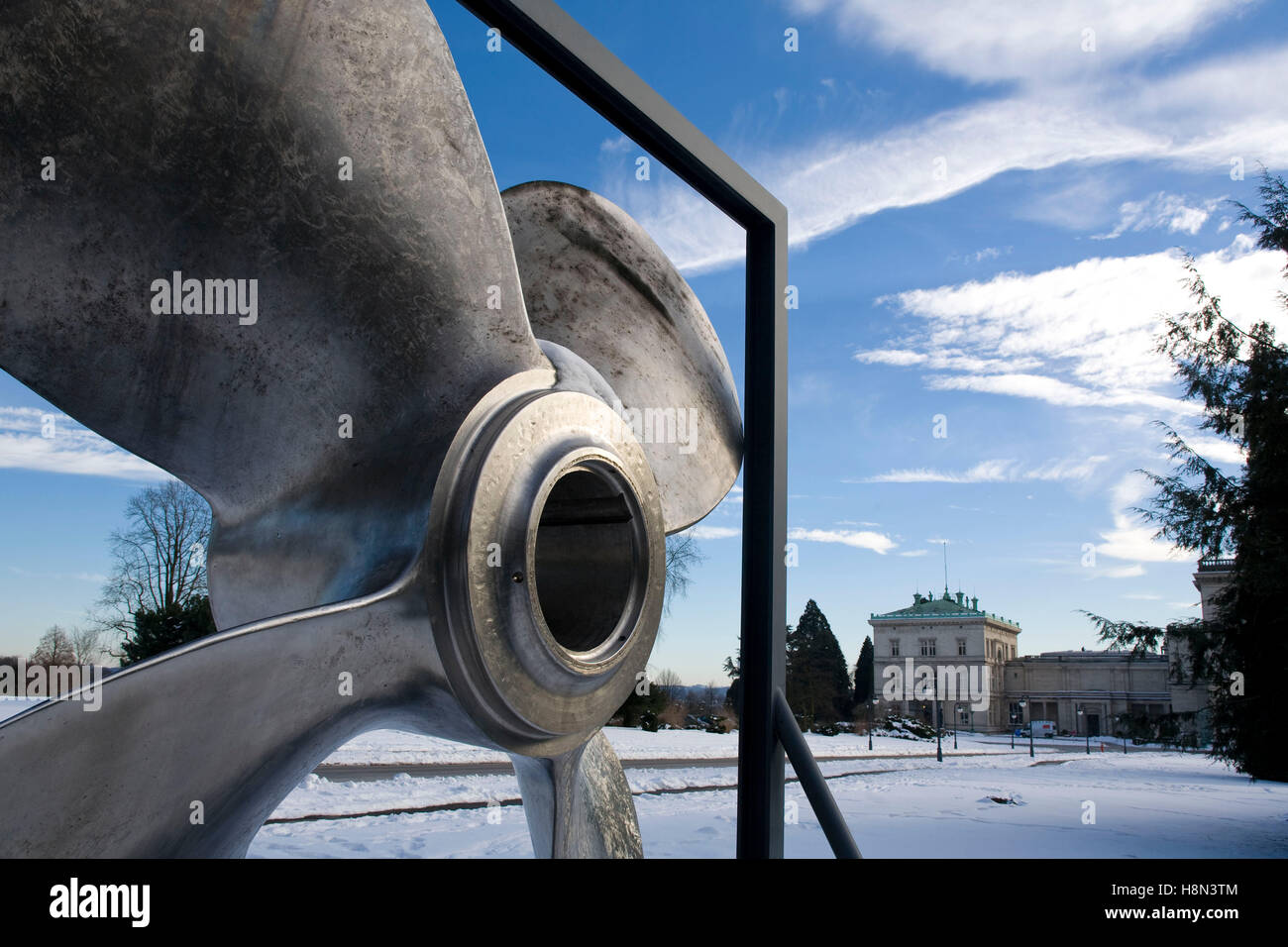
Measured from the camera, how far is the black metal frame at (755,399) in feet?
8.80

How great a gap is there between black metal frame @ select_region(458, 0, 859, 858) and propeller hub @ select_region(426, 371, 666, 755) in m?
0.96

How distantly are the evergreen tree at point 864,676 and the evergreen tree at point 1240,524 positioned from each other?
21992mm

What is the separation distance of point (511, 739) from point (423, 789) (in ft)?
27.9

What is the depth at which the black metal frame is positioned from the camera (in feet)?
8.80

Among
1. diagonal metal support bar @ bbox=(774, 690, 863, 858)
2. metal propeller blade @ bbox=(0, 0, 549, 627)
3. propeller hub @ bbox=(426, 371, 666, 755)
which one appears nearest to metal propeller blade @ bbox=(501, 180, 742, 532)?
diagonal metal support bar @ bbox=(774, 690, 863, 858)

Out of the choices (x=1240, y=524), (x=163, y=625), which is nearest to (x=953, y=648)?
(x=1240, y=524)

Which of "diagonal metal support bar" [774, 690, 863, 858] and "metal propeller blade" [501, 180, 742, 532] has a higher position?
"metal propeller blade" [501, 180, 742, 532]

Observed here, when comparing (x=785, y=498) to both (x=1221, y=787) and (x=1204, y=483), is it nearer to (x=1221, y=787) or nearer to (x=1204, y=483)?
(x=1204, y=483)

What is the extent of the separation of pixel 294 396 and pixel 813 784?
1.90 m

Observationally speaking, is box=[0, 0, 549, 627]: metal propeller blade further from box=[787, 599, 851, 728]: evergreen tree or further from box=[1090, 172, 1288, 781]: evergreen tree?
box=[787, 599, 851, 728]: evergreen tree

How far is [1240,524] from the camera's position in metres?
13.2

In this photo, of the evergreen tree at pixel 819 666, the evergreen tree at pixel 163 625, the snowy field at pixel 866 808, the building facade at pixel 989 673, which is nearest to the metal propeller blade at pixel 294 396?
the snowy field at pixel 866 808

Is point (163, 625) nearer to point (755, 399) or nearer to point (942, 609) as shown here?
point (755, 399)

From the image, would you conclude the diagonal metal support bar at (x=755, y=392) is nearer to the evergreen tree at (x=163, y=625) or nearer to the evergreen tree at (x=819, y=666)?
the evergreen tree at (x=163, y=625)
